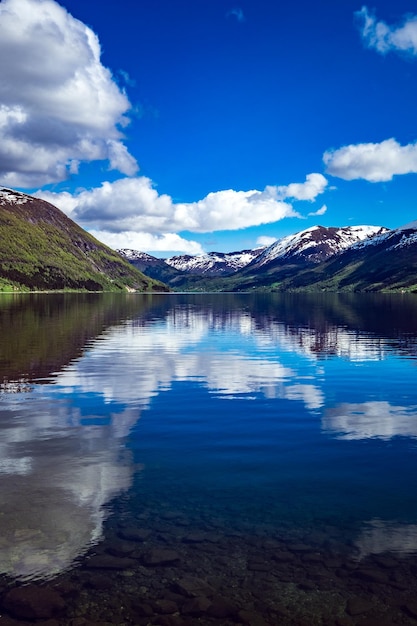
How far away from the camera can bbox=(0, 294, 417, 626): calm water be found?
14445mm

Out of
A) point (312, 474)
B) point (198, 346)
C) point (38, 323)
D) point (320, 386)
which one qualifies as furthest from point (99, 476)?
point (38, 323)

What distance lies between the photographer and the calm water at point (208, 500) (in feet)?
47.4

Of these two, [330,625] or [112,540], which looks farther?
[112,540]

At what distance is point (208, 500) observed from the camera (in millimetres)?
21078

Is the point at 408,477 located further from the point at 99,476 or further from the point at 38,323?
the point at 38,323

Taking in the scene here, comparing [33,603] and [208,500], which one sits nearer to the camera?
[33,603]

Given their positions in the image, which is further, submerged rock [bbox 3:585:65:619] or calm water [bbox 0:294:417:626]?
calm water [bbox 0:294:417:626]

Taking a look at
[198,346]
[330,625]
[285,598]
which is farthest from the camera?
[198,346]

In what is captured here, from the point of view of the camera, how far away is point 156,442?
96.5ft

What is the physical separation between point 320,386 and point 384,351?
91.3 ft

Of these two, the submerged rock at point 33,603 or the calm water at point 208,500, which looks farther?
the calm water at point 208,500

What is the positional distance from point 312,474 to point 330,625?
11.1 m

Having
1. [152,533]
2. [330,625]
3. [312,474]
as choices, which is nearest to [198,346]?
[312,474]

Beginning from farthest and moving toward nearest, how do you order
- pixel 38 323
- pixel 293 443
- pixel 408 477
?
pixel 38 323 < pixel 293 443 < pixel 408 477
